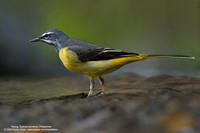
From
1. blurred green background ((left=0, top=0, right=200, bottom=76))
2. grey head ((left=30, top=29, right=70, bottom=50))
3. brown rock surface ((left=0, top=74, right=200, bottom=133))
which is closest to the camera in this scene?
brown rock surface ((left=0, top=74, right=200, bottom=133))

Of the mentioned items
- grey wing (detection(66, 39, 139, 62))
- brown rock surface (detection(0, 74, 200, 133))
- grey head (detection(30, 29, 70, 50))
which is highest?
grey head (detection(30, 29, 70, 50))

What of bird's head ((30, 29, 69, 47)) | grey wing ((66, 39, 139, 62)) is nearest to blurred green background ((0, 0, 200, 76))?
bird's head ((30, 29, 69, 47))

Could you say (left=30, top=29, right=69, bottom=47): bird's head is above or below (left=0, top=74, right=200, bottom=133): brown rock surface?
above

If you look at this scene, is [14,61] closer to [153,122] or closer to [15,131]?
[15,131]

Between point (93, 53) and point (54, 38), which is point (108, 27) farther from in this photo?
point (93, 53)

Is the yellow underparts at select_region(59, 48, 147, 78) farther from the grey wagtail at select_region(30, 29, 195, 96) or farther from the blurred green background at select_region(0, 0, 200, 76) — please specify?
the blurred green background at select_region(0, 0, 200, 76)

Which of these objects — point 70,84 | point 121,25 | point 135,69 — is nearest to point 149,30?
Answer: point 121,25

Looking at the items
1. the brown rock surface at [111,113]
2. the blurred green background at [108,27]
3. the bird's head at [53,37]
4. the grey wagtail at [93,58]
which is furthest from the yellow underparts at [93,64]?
the blurred green background at [108,27]

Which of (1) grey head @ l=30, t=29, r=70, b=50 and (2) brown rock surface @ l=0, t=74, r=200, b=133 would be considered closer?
(2) brown rock surface @ l=0, t=74, r=200, b=133

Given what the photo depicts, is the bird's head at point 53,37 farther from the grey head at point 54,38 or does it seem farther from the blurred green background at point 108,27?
the blurred green background at point 108,27

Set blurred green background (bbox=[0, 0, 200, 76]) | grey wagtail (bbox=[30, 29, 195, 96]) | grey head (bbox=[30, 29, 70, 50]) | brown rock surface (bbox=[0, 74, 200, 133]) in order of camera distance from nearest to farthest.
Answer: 1. brown rock surface (bbox=[0, 74, 200, 133])
2. grey wagtail (bbox=[30, 29, 195, 96])
3. grey head (bbox=[30, 29, 70, 50])
4. blurred green background (bbox=[0, 0, 200, 76])
